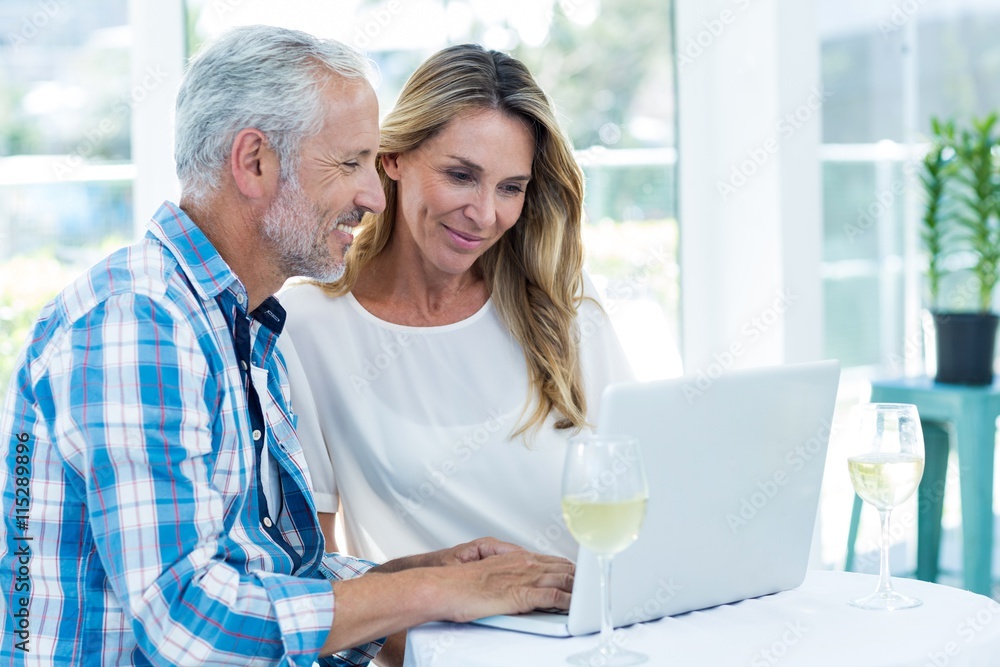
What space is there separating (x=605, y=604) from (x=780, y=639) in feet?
0.85

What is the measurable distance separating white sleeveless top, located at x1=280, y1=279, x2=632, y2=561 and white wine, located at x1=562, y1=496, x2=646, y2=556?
795mm

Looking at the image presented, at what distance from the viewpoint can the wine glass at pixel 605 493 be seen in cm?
108

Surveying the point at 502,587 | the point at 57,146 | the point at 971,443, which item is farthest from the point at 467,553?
the point at 971,443

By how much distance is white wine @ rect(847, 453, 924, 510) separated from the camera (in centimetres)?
135

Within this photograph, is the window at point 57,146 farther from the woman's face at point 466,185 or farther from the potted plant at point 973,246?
the potted plant at point 973,246

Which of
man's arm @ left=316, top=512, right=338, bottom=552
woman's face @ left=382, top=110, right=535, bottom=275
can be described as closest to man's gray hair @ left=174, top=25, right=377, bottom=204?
woman's face @ left=382, top=110, right=535, bottom=275

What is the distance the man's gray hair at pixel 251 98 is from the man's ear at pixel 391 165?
51 centimetres

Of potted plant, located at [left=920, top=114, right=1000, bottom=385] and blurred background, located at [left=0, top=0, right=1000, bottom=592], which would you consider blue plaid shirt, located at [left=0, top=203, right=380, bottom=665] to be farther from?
potted plant, located at [left=920, top=114, right=1000, bottom=385]

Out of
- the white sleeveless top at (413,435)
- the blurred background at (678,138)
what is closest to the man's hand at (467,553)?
the white sleeveless top at (413,435)

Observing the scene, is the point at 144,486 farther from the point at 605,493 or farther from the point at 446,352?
the point at 446,352

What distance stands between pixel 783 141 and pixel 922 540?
1.39 m

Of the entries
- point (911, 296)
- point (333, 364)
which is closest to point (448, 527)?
point (333, 364)

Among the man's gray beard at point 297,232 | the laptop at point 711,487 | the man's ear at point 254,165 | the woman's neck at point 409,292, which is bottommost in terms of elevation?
the laptop at point 711,487

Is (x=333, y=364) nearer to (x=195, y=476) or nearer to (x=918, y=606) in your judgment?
(x=195, y=476)
